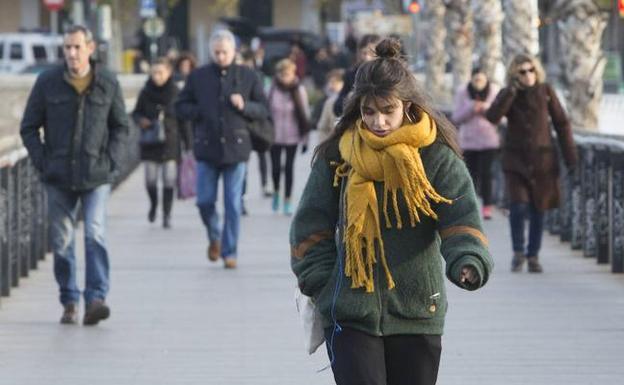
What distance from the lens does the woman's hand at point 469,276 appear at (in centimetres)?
573

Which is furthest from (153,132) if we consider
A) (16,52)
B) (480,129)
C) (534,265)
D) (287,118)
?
(16,52)

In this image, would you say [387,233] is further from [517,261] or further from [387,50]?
[517,261]

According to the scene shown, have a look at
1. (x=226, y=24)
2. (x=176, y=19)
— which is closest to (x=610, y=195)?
(x=226, y=24)

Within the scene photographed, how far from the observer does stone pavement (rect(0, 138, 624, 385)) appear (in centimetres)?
929

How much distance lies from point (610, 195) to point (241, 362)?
4950 mm

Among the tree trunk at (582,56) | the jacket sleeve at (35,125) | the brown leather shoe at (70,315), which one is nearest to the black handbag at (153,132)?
the tree trunk at (582,56)

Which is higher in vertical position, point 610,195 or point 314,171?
point 314,171

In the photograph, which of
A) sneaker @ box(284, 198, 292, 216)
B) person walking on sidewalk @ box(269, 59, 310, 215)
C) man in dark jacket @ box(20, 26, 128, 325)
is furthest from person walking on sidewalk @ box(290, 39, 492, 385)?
sneaker @ box(284, 198, 292, 216)

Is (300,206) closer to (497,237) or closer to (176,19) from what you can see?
(497,237)

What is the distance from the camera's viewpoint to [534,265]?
1367 centimetres

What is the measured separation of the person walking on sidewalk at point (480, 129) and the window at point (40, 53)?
3346cm

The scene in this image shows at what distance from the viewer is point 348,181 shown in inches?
232

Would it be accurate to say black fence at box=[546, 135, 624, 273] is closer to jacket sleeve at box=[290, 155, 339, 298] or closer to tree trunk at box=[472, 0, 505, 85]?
jacket sleeve at box=[290, 155, 339, 298]

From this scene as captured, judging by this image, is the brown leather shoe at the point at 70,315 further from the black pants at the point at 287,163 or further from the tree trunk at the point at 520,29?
the tree trunk at the point at 520,29
